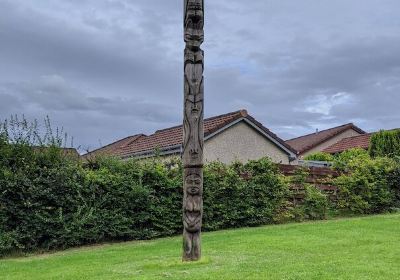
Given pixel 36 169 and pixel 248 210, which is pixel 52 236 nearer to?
pixel 36 169

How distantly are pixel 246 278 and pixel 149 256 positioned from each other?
3.96 meters

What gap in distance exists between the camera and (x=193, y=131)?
9.25m

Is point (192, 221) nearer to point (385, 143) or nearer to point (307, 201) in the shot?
point (307, 201)

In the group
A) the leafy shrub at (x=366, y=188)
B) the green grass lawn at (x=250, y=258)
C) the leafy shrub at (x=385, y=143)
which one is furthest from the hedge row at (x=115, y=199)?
the leafy shrub at (x=385, y=143)

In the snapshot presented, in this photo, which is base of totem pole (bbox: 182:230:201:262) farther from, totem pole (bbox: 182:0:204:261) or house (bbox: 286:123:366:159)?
house (bbox: 286:123:366:159)

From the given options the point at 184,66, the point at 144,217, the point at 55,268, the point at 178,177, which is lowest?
the point at 55,268

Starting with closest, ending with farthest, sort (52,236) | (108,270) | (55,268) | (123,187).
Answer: (108,270) → (55,268) → (52,236) → (123,187)

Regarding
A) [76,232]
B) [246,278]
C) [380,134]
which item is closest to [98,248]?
[76,232]

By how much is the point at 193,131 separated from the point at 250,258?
2.50 meters

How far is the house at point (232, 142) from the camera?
24.0 meters

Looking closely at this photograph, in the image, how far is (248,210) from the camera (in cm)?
1600

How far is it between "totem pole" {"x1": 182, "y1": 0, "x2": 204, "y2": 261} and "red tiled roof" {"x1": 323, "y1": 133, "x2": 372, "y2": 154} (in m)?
29.1

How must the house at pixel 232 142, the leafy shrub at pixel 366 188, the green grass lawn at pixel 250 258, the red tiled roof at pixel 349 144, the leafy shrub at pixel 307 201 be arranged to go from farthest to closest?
the red tiled roof at pixel 349 144, the house at pixel 232 142, the leafy shrub at pixel 366 188, the leafy shrub at pixel 307 201, the green grass lawn at pixel 250 258

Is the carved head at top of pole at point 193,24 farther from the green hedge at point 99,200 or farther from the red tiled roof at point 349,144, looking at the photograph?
the red tiled roof at point 349,144
